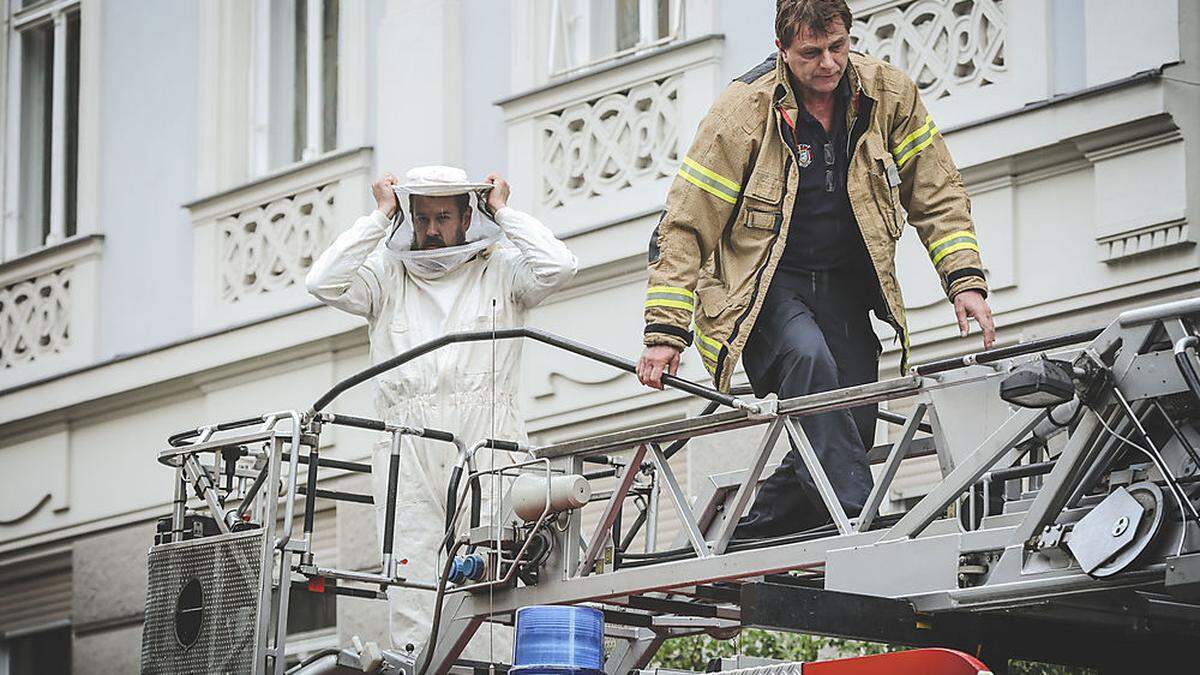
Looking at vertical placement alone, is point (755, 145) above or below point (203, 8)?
below

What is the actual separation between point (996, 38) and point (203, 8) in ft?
23.0

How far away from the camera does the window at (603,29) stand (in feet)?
50.2

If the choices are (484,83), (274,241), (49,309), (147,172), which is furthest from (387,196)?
(49,309)

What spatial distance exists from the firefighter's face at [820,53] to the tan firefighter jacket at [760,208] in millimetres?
85

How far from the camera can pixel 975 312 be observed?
8734mm

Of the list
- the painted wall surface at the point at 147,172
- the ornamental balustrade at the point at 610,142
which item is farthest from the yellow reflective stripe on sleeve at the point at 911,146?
the painted wall surface at the point at 147,172

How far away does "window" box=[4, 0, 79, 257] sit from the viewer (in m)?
19.3

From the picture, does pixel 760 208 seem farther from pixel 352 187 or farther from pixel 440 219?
pixel 352 187

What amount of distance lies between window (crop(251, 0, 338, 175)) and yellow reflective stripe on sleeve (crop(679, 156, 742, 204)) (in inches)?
346

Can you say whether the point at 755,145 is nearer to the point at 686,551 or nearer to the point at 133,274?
the point at 686,551

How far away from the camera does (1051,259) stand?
500 inches

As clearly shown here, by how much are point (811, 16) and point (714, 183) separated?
62 cm

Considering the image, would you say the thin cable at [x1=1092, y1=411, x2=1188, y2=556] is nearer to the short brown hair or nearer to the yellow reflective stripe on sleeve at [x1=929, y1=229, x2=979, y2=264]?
the yellow reflective stripe on sleeve at [x1=929, y1=229, x2=979, y2=264]

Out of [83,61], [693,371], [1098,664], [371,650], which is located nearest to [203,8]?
[83,61]
